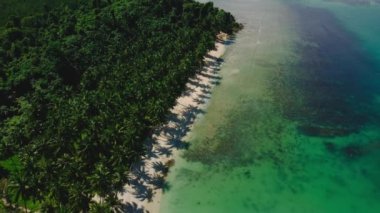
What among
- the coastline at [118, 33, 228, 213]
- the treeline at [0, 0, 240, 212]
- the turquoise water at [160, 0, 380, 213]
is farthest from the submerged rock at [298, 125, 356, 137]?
the treeline at [0, 0, 240, 212]

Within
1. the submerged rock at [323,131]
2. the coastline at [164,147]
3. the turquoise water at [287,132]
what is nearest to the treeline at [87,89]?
the coastline at [164,147]

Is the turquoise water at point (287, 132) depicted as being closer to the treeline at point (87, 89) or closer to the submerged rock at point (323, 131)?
the submerged rock at point (323, 131)

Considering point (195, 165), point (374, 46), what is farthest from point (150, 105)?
point (374, 46)

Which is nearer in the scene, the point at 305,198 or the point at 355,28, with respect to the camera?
the point at 305,198

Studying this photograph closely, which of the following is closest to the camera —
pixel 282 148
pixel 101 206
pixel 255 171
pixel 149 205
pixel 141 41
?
pixel 101 206

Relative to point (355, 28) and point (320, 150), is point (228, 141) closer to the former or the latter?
point (320, 150)

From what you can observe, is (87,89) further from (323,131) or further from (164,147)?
(323,131)

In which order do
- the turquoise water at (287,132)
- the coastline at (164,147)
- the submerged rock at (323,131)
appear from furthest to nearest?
the submerged rock at (323,131) < the turquoise water at (287,132) < the coastline at (164,147)

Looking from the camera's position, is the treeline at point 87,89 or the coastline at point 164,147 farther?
the coastline at point 164,147
